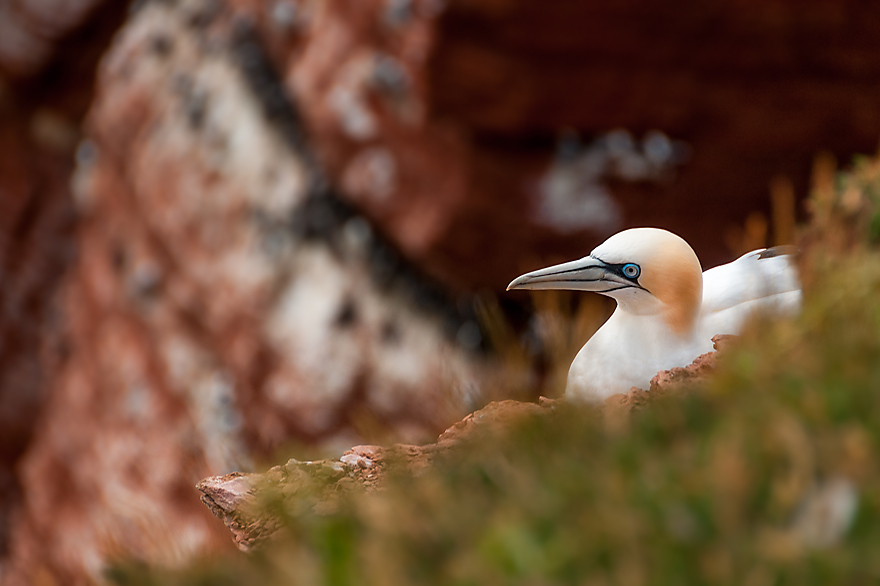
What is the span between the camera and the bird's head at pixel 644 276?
7.88 feet

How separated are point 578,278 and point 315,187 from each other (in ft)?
18.5

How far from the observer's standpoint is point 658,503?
1179mm

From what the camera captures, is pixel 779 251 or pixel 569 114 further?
pixel 569 114

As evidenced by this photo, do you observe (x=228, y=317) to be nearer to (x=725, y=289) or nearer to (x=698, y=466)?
(x=725, y=289)

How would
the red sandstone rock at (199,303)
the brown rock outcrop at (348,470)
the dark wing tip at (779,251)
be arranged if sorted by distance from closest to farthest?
the brown rock outcrop at (348,470)
the dark wing tip at (779,251)
the red sandstone rock at (199,303)

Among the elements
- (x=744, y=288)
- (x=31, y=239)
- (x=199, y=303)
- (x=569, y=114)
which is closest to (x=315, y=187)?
(x=199, y=303)

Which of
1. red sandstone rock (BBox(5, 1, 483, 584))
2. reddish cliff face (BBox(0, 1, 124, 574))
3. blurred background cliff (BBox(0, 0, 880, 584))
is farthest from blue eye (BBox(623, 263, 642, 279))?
reddish cliff face (BBox(0, 1, 124, 574))

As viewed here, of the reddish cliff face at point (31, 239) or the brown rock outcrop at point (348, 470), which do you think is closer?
the brown rock outcrop at point (348, 470)

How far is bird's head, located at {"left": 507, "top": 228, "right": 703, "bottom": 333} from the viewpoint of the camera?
240 centimetres

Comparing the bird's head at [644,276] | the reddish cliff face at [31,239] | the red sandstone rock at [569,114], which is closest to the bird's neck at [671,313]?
the bird's head at [644,276]

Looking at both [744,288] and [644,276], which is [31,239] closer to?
[644,276]

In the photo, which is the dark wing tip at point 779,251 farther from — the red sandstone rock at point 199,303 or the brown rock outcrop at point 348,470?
the red sandstone rock at point 199,303

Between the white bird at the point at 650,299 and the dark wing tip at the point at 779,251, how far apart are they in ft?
0.07

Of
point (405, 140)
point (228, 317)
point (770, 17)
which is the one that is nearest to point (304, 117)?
point (405, 140)
